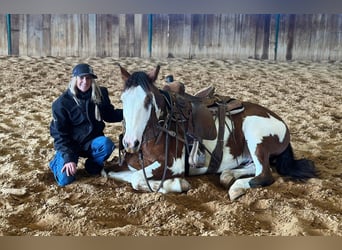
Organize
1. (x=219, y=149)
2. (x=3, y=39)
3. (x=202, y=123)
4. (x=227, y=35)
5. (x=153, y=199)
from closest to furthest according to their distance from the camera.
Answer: (x=153, y=199), (x=202, y=123), (x=219, y=149), (x=3, y=39), (x=227, y=35)

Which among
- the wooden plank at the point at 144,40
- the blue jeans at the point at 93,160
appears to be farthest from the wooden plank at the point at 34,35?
the blue jeans at the point at 93,160

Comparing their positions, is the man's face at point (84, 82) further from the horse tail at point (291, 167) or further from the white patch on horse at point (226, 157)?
the horse tail at point (291, 167)

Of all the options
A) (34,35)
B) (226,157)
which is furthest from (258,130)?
(34,35)

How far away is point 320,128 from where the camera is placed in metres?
4.15

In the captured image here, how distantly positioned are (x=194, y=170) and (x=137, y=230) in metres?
0.83

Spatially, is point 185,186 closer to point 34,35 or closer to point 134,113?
point 134,113

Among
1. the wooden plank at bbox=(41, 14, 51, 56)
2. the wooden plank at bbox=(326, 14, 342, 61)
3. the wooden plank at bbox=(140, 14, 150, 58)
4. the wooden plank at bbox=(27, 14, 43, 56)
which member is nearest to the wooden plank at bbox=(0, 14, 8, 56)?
the wooden plank at bbox=(27, 14, 43, 56)

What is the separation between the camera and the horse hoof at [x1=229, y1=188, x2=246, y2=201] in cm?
246

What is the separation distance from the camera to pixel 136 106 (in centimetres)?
225

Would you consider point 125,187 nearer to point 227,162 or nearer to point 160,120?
point 160,120

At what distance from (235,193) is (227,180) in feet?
0.67

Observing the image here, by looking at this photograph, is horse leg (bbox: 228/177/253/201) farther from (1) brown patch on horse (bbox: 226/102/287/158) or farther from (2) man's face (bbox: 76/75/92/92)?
(2) man's face (bbox: 76/75/92/92)

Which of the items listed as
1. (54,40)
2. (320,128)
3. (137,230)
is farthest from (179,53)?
(137,230)

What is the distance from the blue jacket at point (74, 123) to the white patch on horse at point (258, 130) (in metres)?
0.94
